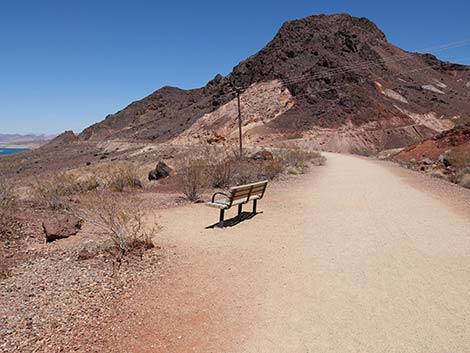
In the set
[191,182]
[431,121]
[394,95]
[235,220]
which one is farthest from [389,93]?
[235,220]

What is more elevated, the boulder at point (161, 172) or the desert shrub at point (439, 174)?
the boulder at point (161, 172)

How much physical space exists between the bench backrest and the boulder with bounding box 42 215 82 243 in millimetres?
3155

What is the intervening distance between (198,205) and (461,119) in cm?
5264

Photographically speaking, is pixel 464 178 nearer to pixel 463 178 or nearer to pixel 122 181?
pixel 463 178

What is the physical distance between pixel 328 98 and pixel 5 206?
48.0 metres

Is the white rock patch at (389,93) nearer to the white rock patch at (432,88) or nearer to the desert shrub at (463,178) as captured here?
the white rock patch at (432,88)

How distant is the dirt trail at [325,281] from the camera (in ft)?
12.2

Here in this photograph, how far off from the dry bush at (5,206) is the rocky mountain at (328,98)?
106 ft

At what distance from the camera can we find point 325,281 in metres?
4.99

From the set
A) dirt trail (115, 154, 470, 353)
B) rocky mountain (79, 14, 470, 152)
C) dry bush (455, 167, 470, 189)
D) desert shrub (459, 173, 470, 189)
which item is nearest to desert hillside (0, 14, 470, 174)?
rocky mountain (79, 14, 470, 152)

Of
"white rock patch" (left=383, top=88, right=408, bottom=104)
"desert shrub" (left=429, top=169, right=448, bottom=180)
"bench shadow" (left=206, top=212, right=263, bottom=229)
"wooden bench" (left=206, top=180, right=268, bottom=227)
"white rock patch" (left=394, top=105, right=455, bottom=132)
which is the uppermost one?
"white rock patch" (left=383, top=88, right=408, bottom=104)

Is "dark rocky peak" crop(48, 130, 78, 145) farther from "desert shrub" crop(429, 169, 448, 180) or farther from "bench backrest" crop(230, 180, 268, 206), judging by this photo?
"bench backrest" crop(230, 180, 268, 206)

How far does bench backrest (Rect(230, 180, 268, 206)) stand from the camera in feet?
25.4

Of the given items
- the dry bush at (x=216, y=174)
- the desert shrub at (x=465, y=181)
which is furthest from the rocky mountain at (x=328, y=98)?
the desert shrub at (x=465, y=181)
